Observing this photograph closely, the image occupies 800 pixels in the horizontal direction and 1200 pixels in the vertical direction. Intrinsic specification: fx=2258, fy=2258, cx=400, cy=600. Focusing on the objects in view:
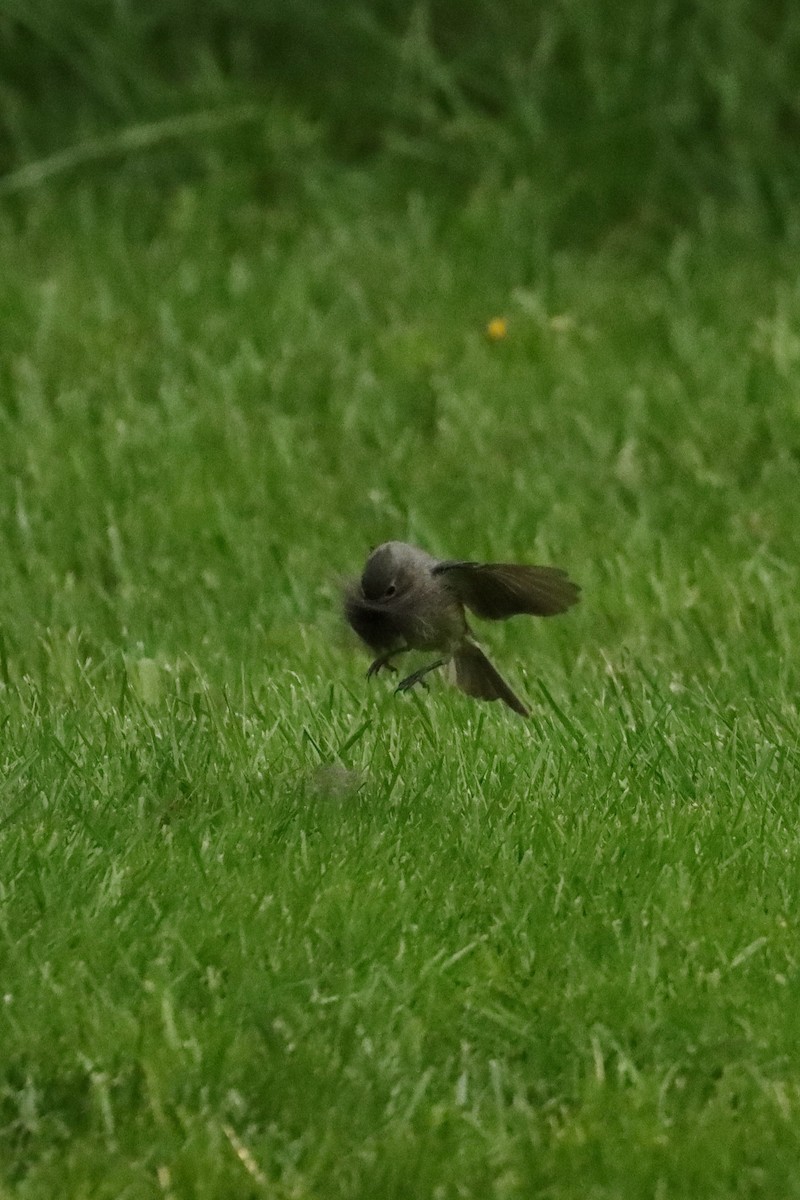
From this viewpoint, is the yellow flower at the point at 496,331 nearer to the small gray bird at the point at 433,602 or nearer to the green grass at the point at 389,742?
the green grass at the point at 389,742

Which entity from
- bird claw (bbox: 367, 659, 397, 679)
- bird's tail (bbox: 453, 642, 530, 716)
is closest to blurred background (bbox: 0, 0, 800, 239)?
bird claw (bbox: 367, 659, 397, 679)

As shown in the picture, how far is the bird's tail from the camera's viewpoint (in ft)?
16.3

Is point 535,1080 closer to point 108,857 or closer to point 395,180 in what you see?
point 108,857

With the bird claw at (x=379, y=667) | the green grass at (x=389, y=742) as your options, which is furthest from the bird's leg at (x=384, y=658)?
the green grass at (x=389, y=742)

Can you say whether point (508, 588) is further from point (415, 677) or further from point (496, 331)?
point (496, 331)

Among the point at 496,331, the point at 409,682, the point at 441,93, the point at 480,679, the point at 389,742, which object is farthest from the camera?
the point at 441,93

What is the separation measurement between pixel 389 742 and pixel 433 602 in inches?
13.9

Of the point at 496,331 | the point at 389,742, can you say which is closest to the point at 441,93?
the point at 496,331

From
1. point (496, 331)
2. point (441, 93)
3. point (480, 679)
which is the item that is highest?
point (441, 93)

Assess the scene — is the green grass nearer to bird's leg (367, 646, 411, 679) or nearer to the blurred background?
bird's leg (367, 646, 411, 679)

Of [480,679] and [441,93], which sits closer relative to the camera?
[480,679]

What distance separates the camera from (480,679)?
16.5 ft

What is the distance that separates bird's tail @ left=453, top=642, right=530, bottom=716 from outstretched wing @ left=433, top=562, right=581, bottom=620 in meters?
0.14

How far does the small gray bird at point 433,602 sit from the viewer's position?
476 centimetres
